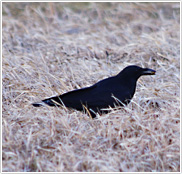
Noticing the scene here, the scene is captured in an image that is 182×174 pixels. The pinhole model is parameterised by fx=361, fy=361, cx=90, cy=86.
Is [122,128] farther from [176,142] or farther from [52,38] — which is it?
[52,38]

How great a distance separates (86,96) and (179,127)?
111cm

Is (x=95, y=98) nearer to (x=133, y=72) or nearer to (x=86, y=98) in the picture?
(x=86, y=98)

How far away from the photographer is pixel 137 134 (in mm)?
3490

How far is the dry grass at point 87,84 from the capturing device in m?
3.15

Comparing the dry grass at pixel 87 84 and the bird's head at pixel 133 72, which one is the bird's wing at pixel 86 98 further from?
the bird's head at pixel 133 72

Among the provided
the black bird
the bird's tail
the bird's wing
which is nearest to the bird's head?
the black bird

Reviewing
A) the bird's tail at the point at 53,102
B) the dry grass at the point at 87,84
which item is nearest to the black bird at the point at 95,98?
the bird's tail at the point at 53,102

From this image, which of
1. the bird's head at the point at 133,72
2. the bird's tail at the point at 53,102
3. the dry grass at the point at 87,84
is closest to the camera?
the dry grass at the point at 87,84

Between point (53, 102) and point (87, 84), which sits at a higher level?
point (53, 102)

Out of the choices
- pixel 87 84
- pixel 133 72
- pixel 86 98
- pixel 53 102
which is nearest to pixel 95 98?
pixel 86 98

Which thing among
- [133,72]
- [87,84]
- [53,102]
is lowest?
[87,84]

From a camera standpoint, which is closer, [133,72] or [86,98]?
[86,98]

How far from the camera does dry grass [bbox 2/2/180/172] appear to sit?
10.3ft

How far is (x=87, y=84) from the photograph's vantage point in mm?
4949
